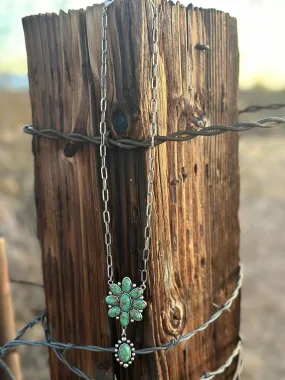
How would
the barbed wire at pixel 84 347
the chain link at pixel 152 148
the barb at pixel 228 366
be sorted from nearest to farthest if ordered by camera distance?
the chain link at pixel 152 148, the barbed wire at pixel 84 347, the barb at pixel 228 366

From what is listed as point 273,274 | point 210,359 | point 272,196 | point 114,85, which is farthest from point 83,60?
point 272,196

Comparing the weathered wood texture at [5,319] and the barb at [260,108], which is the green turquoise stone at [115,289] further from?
the barb at [260,108]

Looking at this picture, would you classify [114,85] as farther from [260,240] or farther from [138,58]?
[260,240]

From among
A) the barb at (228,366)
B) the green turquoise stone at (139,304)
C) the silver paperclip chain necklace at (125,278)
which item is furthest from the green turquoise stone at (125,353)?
the barb at (228,366)

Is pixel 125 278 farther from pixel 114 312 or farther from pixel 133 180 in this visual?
pixel 133 180

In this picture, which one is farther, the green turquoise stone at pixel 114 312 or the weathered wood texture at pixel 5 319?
the weathered wood texture at pixel 5 319

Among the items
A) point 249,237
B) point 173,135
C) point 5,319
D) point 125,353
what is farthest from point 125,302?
point 249,237

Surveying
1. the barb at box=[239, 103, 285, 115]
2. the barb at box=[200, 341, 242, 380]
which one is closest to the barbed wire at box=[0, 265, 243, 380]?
the barb at box=[200, 341, 242, 380]
